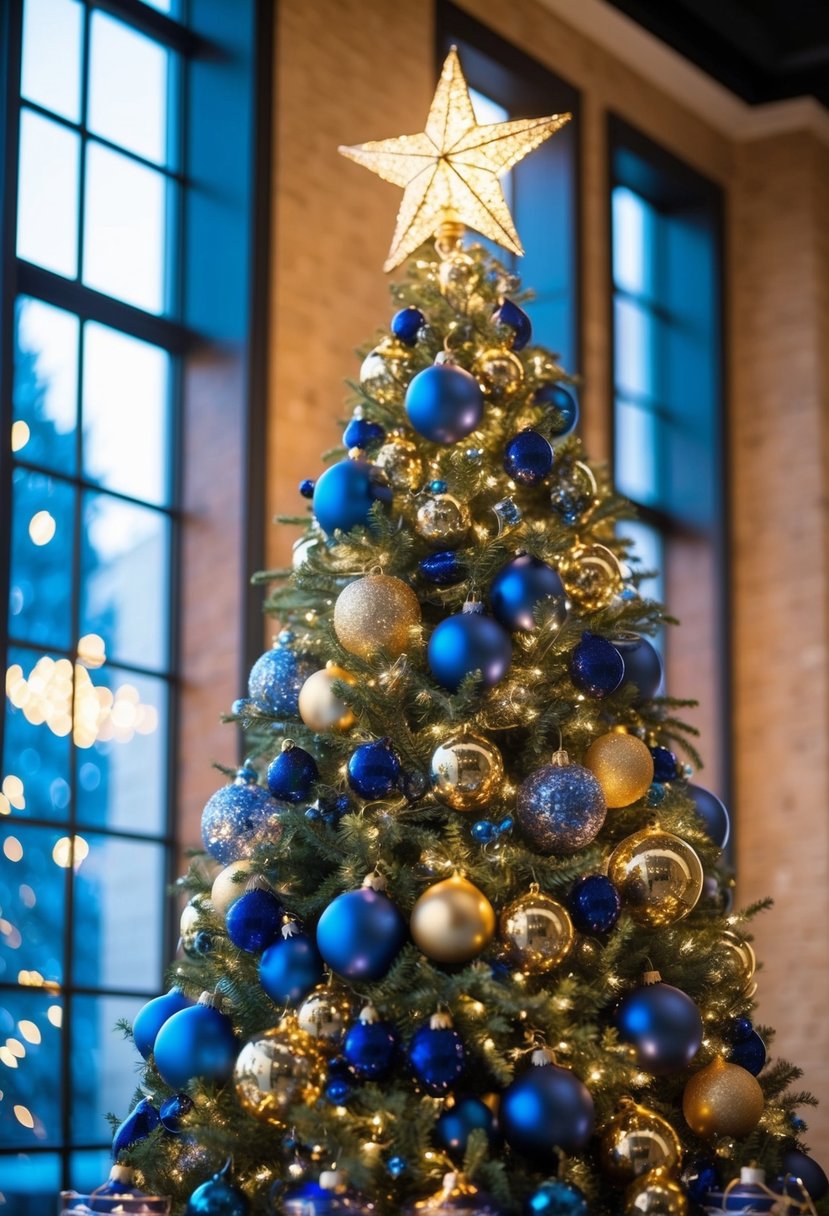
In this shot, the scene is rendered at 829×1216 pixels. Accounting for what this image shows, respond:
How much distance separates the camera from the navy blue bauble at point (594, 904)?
A: 2449mm

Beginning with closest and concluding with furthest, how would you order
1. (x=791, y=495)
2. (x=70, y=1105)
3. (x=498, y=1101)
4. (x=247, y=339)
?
(x=498, y=1101) → (x=70, y=1105) → (x=247, y=339) → (x=791, y=495)

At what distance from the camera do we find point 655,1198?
2.27 metres

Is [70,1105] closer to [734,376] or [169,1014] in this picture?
[169,1014]

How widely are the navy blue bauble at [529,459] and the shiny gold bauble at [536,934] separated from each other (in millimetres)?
786

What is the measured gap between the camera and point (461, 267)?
2984 millimetres

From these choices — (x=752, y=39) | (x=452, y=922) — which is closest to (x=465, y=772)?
(x=452, y=922)

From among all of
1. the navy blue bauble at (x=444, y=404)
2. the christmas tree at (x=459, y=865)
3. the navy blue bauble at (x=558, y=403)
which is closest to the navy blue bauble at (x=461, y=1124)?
the christmas tree at (x=459, y=865)

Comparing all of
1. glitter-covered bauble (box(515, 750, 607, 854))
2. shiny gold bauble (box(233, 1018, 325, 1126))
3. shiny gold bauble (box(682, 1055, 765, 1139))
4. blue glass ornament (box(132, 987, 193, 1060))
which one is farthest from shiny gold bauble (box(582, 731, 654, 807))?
blue glass ornament (box(132, 987, 193, 1060))

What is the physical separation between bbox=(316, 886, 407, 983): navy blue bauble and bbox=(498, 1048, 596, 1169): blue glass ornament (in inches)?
10.5

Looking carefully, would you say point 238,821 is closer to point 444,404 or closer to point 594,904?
point 594,904

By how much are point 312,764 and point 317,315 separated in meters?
2.39

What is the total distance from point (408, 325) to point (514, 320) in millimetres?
210

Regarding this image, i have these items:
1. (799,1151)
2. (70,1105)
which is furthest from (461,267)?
(70,1105)

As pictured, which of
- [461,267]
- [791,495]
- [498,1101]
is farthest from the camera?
[791,495]
